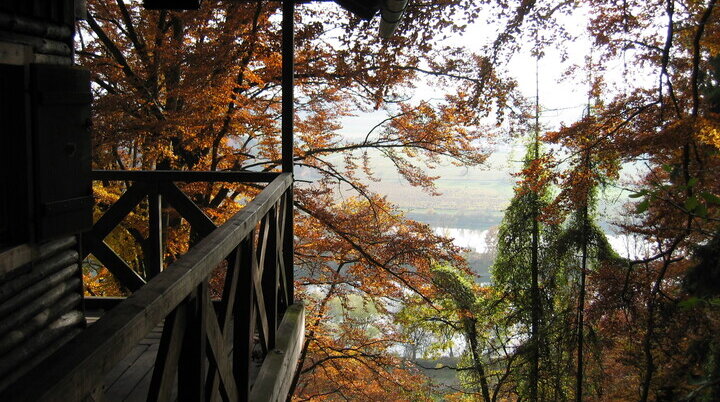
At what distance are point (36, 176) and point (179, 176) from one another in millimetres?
1725

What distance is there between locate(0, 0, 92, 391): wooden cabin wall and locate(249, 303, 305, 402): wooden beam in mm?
1023

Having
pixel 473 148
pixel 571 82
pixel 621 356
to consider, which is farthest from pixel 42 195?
pixel 621 356

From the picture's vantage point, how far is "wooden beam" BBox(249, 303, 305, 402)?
2725 millimetres

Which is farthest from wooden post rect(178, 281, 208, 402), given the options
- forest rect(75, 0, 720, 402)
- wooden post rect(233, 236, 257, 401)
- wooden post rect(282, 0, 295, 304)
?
forest rect(75, 0, 720, 402)

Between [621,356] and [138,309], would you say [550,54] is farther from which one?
[138,309]

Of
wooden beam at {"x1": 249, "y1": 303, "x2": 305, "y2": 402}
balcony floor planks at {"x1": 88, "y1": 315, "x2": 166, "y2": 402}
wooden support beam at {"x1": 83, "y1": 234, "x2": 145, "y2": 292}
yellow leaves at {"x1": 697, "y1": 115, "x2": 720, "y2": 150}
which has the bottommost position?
wooden beam at {"x1": 249, "y1": 303, "x2": 305, "y2": 402}

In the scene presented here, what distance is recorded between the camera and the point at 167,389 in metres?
1.23

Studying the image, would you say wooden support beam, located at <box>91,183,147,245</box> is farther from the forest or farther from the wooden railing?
the forest

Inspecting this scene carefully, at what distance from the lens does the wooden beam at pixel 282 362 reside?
8.94ft

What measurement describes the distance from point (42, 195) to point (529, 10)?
7.61 m

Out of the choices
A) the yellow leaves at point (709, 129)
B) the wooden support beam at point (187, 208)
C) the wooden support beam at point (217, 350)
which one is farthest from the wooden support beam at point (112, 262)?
the yellow leaves at point (709, 129)

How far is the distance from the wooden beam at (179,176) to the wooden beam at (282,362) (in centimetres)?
113

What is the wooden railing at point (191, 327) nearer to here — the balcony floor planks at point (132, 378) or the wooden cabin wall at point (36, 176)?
the balcony floor planks at point (132, 378)

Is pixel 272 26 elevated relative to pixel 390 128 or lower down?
elevated
